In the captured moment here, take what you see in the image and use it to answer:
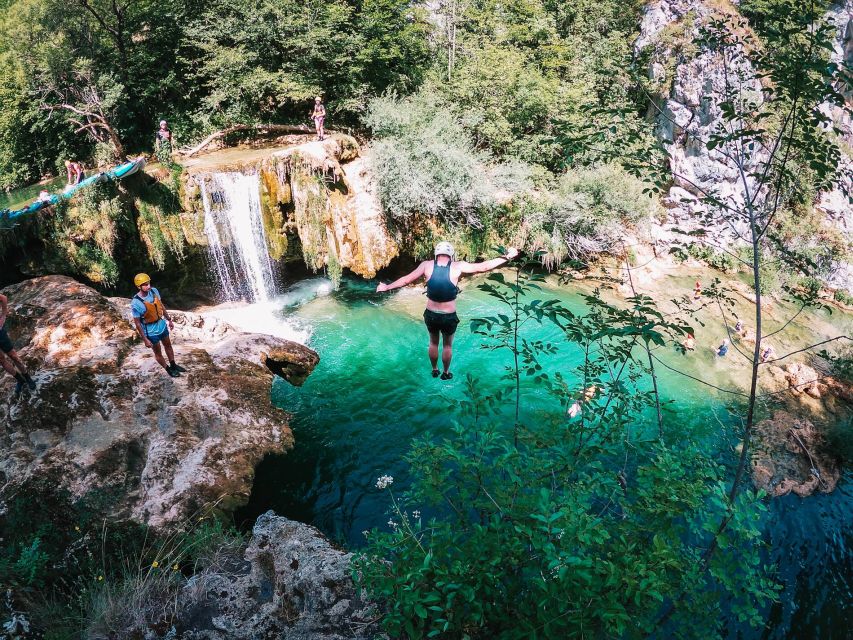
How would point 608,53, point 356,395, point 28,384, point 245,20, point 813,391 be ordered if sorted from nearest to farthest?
point 28,384, point 356,395, point 813,391, point 245,20, point 608,53

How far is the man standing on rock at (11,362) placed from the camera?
639cm

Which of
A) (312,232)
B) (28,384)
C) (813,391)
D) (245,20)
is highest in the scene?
(245,20)

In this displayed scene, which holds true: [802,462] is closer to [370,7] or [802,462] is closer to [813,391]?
[813,391]

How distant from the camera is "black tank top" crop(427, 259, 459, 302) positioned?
543 cm

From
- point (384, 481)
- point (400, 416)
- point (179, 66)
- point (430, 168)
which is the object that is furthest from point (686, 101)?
point (384, 481)

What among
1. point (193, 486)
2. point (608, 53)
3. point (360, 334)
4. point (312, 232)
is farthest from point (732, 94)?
point (608, 53)

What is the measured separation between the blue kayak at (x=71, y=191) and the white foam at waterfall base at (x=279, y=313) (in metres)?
4.24

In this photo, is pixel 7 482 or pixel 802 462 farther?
pixel 802 462

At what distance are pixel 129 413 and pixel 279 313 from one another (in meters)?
7.90

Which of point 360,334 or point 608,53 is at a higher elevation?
point 608,53

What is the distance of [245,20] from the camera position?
1759 centimetres

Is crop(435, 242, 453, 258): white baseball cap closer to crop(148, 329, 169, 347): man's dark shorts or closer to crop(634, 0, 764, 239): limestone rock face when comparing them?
crop(148, 329, 169, 347): man's dark shorts

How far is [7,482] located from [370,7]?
18.9 meters

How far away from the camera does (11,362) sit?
6.66m
